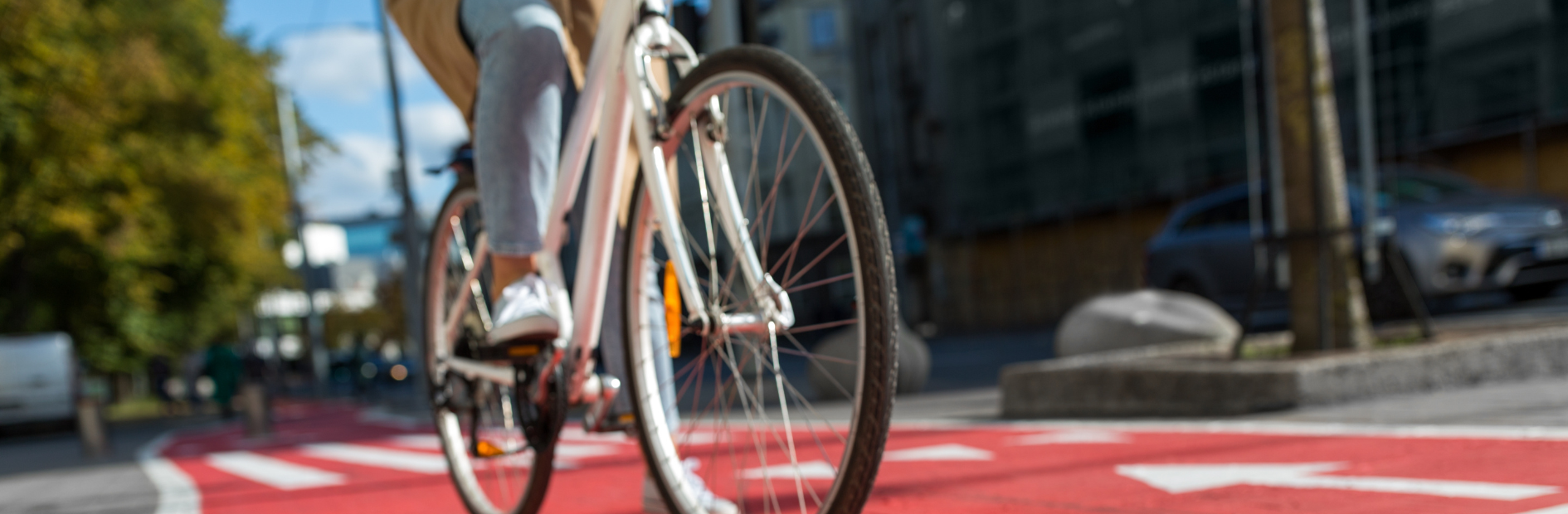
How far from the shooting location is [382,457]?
7.64 m

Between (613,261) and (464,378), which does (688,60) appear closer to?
(613,261)

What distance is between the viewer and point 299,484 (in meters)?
5.84

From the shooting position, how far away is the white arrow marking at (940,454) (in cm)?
429

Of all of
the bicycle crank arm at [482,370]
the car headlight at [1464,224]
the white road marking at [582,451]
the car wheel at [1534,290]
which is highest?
the car headlight at [1464,224]

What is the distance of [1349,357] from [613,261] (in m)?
3.71

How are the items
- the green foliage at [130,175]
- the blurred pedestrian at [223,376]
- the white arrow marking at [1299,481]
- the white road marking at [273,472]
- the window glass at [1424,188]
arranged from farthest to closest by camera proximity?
the green foliage at [130,175] < the blurred pedestrian at [223,376] < the window glass at [1424,188] < the white road marking at [273,472] < the white arrow marking at [1299,481]

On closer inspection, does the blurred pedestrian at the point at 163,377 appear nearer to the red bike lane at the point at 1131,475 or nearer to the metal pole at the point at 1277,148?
the red bike lane at the point at 1131,475

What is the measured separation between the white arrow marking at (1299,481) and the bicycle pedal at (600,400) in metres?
1.31

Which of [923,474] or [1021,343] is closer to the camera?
[923,474]

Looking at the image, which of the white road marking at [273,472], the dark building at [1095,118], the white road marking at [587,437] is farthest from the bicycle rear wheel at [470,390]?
the dark building at [1095,118]

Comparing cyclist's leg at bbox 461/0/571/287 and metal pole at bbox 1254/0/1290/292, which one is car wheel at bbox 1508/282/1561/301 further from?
cyclist's leg at bbox 461/0/571/287

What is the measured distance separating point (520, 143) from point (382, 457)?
5.45 meters

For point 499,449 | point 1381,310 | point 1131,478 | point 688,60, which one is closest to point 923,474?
point 1131,478

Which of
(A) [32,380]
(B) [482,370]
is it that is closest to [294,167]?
(A) [32,380]
